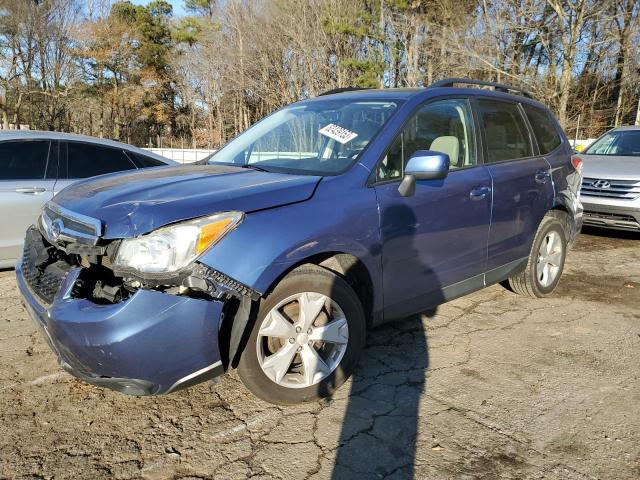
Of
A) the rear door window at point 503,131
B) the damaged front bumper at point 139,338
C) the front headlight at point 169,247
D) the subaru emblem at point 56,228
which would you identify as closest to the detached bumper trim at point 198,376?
the damaged front bumper at point 139,338

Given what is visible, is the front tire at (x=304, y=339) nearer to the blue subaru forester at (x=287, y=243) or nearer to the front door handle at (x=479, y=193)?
the blue subaru forester at (x=287, y=243)

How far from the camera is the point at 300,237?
2510mm

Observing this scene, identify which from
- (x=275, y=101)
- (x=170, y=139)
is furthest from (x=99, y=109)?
(x=275, y=101)

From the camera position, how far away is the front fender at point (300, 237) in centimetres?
232

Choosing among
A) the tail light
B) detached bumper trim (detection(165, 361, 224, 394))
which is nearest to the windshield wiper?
detached bumper trim (detection(165, 361, 224, 394))

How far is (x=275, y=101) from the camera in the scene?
1404 inches

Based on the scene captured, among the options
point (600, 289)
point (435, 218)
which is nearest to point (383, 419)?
point (435, 218)

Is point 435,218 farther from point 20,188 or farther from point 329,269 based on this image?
point 20,188

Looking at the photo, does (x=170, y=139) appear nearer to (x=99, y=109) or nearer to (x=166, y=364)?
(x=99, y=109)

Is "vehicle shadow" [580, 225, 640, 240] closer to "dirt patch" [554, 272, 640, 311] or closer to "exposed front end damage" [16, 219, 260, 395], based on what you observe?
"dirt patch" [554, 272, 640, 311]

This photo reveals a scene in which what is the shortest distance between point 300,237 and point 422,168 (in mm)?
902

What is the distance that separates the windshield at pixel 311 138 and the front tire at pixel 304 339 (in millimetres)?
729

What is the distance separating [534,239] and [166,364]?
3.29m

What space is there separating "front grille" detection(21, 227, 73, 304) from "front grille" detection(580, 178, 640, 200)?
275 inches
